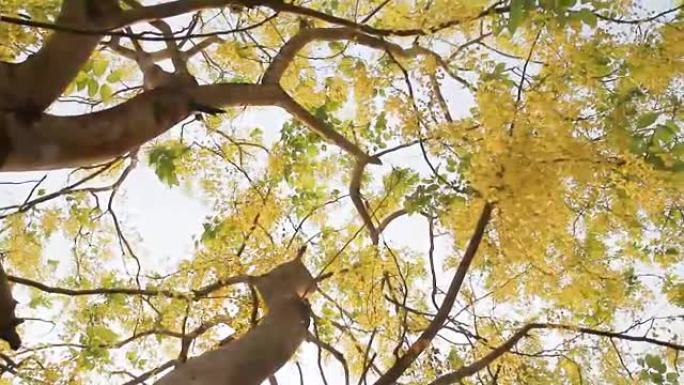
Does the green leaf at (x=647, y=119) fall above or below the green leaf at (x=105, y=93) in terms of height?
below

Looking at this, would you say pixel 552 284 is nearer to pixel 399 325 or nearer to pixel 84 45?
pixel 399 325

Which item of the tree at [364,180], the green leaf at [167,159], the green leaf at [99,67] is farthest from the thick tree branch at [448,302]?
the green leaf at [99,67]

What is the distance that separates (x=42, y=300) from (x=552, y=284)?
2436mm

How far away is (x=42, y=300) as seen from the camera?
3.85m

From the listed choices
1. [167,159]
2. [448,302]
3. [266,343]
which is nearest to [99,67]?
[167,159]

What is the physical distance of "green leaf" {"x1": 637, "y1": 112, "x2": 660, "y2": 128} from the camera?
234 centimetres

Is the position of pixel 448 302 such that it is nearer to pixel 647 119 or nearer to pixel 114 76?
pixel 647 119

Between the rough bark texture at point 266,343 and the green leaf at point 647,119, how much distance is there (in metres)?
1.18

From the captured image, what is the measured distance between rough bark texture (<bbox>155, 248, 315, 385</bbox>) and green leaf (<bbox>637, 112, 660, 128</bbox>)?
1.18 metres

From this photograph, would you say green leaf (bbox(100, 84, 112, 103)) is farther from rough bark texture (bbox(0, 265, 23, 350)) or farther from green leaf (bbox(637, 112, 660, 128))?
green leaf (bbox(637, 112, 660, 128))

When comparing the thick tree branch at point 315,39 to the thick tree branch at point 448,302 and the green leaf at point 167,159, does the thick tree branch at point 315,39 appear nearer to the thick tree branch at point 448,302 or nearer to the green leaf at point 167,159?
the green leaf at point 167,159

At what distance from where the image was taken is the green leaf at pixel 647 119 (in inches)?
92.0

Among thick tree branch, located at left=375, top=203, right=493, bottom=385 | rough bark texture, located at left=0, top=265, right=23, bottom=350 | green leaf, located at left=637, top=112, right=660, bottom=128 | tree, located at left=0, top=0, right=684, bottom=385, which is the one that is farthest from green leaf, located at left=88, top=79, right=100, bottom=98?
green leaf, located at left=637, top=112, right=660, bottom=128

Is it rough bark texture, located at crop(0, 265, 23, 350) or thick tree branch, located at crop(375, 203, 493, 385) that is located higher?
rough bark texture, located at crop(0, 265, 23, 350)
